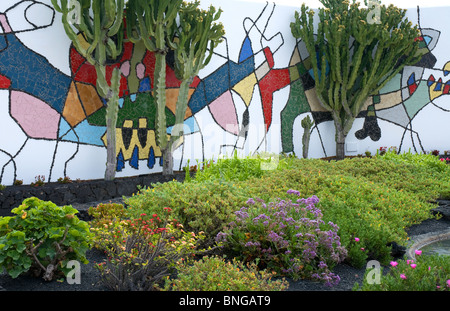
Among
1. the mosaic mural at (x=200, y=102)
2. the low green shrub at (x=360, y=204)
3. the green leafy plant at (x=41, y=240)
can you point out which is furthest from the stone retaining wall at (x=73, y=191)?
the green leafy plant at (x=41, y=240)

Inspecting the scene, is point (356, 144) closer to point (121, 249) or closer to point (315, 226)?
point (315, 226)

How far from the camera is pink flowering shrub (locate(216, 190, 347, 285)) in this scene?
123 inches

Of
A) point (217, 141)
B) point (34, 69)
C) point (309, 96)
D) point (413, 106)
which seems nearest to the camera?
point (34, 69)

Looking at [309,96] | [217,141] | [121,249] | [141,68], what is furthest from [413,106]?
[121,249]

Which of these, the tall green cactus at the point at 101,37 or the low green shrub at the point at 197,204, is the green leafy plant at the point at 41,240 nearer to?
the low green shrub at the point at 197,204

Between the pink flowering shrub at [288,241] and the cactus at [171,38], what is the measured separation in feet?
12.9

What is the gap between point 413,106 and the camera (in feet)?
35.6

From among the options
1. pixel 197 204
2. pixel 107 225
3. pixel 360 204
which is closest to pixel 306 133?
pixel 360 204

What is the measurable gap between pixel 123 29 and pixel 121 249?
502cm

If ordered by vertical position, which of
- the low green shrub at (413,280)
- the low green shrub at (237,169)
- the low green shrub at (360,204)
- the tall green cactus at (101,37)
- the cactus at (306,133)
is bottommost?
the low green shrub at (413,280)

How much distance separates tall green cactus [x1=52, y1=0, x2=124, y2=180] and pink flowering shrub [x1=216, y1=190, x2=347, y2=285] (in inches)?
138

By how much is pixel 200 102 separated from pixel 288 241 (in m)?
5.36

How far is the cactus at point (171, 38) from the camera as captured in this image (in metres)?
6.72

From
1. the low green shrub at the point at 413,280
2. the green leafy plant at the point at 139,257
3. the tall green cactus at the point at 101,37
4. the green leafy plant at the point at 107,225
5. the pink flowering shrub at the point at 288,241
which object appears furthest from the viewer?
the tall green cactus at the point at 101,37
